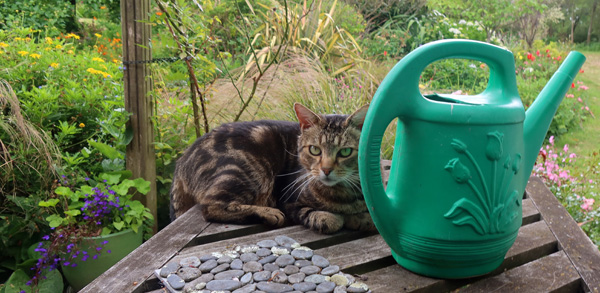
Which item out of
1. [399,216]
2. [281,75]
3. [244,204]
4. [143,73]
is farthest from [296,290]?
[281,75]

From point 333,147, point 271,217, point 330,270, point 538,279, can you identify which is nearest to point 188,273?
point 330,270

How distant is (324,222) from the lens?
154 centimetres

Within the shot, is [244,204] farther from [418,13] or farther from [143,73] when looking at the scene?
[418,13]

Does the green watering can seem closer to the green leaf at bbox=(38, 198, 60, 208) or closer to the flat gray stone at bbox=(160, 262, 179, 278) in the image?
the flat gray stone at bbox=(160, 262, 179, 278)

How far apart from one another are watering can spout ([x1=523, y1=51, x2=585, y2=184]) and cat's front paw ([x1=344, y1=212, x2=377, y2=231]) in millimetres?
520

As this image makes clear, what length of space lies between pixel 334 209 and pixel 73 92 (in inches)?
68.1

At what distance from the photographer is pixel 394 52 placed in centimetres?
626

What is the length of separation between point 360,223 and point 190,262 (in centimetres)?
61

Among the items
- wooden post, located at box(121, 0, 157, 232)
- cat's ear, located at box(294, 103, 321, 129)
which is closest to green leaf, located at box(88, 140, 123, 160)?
wooden post, located at box(121, 0, 157, 232)

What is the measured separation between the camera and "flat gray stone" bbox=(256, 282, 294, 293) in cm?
112

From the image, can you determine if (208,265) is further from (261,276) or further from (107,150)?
(107,150)

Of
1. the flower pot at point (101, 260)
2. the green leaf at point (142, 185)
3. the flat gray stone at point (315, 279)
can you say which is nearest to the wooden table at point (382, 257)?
the flat gray stone at point (315, 279)

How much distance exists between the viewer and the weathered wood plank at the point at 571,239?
1350 millimetres

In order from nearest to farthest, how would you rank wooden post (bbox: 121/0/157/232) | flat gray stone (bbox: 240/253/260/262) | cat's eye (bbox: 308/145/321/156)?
1. flat gray stone (bbox: 240/253/260/262)
2. cat's eye (bbox: 308/145/321/156)
3. wooden post (bbox: 121/0/157/232)
